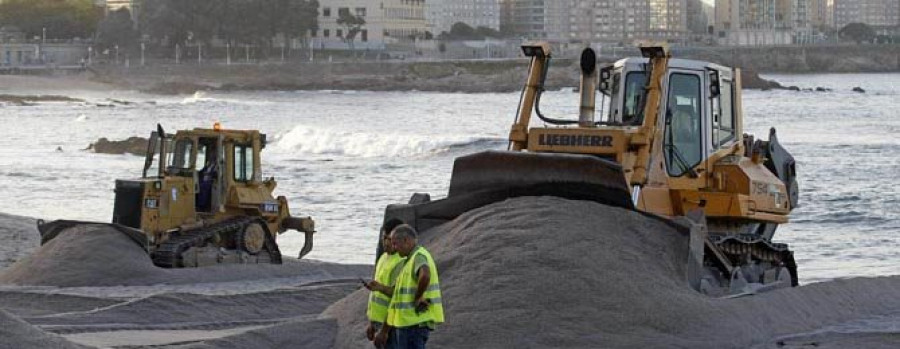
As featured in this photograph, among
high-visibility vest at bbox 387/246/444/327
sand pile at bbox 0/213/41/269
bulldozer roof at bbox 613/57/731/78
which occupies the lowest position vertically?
sand pile at bbox 0/213/41/269

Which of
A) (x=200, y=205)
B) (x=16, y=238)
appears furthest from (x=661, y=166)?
(x=16, y=238)

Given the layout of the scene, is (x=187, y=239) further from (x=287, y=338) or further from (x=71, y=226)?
(x=287, y=338)

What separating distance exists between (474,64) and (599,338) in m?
143

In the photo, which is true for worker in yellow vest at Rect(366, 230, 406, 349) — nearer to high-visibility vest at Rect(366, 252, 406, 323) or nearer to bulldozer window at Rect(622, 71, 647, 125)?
high-visibility vest at Rect(366, 252, 406, 323)

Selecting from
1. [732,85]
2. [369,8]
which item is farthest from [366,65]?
[732,85]

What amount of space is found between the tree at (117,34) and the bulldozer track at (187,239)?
428ft

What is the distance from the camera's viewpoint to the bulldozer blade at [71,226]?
62.9 feet

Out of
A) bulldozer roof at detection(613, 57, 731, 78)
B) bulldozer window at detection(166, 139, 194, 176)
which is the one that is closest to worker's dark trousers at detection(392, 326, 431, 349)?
bulldozer roof at detection(613, 57, 731, 78)

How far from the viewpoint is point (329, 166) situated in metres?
46.6

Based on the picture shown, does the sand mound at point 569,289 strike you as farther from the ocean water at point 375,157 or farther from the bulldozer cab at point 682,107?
the ocean water at point 375,157

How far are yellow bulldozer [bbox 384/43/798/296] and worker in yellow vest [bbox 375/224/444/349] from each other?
3853 mm

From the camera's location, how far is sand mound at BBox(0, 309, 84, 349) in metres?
11.7

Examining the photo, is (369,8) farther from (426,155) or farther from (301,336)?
(301,336)

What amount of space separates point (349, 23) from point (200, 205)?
509 ft
